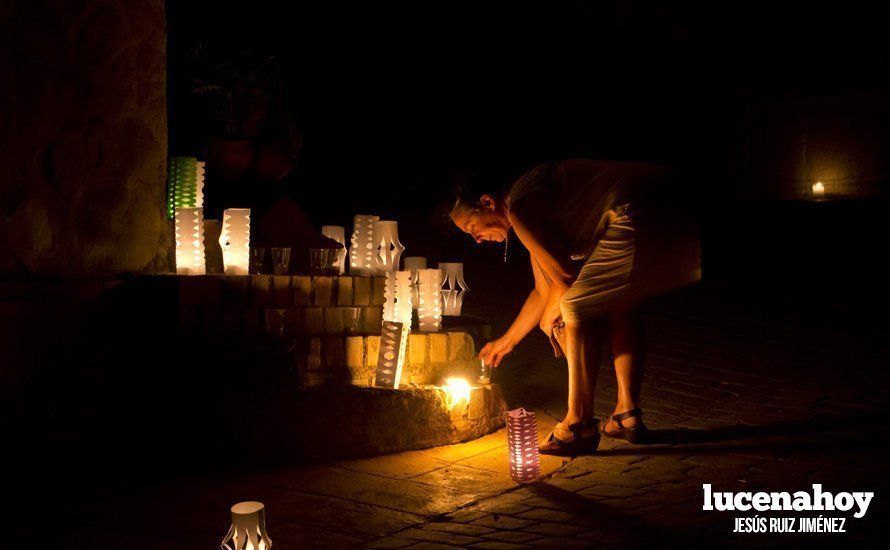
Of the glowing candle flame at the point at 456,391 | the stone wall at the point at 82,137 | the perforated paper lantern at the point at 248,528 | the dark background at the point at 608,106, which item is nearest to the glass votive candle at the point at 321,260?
the stone wall at the point at 82,137

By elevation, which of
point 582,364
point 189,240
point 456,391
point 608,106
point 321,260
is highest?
point 608,106

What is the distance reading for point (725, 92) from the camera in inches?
540

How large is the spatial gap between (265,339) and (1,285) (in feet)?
3.89

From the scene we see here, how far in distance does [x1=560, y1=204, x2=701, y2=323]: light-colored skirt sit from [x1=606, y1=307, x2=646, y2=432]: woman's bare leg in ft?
0.50

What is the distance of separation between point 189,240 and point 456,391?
5.29ft

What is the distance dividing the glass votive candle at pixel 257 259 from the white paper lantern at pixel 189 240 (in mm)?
329

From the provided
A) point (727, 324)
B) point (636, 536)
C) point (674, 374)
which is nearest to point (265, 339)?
point (636, 536)

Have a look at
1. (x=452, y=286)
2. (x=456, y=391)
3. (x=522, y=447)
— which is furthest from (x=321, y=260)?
(x=522, y=447)

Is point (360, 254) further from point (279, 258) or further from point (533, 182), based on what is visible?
point (533, 182)

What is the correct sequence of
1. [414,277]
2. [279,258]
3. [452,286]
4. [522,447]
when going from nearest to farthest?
1. [522,447]
2. [279,258]
3. [414,277]
4. [452,286]

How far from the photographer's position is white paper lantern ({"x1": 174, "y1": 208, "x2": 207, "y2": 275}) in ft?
13.9

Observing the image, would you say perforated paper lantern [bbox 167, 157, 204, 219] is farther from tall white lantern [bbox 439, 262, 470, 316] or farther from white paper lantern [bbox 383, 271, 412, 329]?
tall white lantern [bbox 439, 262, 470, 316]

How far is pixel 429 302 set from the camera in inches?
186

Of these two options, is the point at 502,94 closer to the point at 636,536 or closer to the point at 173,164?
the point at 173,164
